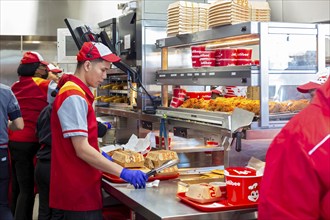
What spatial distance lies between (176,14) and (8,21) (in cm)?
345

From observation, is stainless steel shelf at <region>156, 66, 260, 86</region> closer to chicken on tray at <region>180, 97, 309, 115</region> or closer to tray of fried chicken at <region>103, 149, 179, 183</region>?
chicken on tray at <region>180, 97, 309, 115</region>

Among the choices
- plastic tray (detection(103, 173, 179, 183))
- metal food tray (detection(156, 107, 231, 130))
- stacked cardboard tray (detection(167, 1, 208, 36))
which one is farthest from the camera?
stacked cardboard tray (detection(167, 1, 208, 36))

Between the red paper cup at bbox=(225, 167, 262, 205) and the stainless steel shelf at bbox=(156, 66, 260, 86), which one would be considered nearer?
the red paper cup at bbox=(225, 167, 262, 205)

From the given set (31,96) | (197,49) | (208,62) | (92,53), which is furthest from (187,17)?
(31,96)

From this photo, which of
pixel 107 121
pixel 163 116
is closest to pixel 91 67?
pixel 163 116

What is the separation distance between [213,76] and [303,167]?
1.65 metres

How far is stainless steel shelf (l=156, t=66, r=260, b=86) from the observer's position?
2676 millimetres

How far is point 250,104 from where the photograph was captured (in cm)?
285

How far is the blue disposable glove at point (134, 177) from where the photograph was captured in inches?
108

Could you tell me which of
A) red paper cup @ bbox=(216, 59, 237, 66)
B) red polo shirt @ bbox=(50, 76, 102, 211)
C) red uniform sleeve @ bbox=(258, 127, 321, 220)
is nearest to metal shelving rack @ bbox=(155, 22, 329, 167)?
red paper cup @ bbox=(216, 59, 237, 66)

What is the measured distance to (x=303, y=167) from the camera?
4.69 feet

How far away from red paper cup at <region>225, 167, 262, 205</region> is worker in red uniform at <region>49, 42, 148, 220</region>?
572mm

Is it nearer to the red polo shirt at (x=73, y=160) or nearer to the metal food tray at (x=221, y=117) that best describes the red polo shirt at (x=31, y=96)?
the metal food tray at (x=221, y=117)

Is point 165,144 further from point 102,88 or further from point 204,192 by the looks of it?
point 102,88
